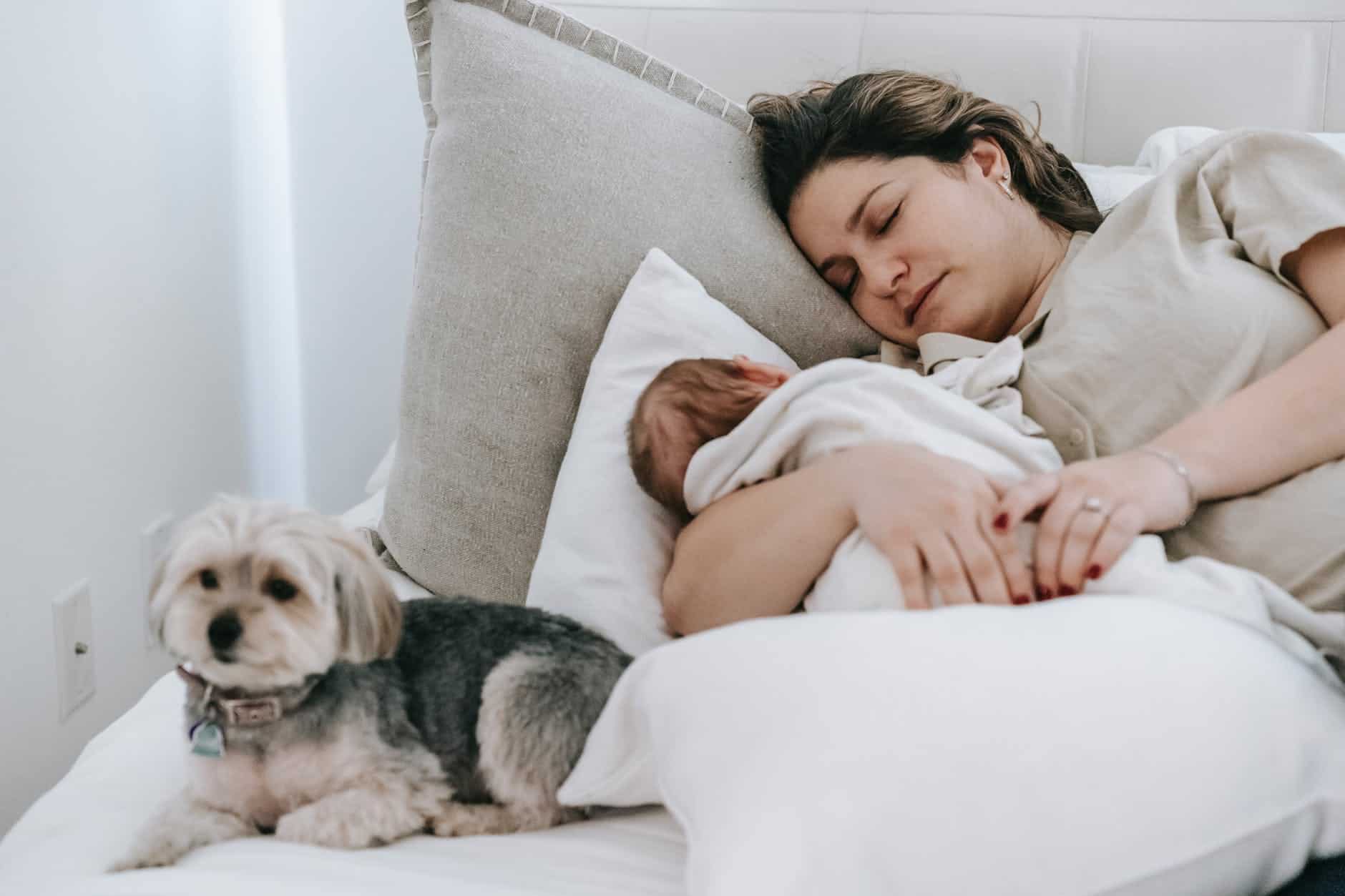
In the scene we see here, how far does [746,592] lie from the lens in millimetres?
852

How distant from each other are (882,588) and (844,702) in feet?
0.57

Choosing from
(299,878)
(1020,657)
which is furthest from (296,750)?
(1020,657)

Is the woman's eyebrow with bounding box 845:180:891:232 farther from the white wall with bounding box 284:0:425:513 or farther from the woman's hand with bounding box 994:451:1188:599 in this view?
the white wall with bounding box 284:0:425:513

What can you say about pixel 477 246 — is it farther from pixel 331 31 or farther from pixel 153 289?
pixel 331 31

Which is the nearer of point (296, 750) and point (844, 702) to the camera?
point (844, 702)

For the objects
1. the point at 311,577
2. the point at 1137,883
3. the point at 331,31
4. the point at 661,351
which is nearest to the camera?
the point at 1137,883

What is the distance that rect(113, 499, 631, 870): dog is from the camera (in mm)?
731

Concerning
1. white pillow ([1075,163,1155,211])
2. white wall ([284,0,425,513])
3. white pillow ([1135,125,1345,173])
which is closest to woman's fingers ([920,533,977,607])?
white pillow ([1075,163,1155,211])

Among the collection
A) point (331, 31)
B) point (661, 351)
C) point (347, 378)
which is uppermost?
point (331, 31)

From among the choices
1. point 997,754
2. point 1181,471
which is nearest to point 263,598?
point 997,754

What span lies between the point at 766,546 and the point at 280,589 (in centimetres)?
35

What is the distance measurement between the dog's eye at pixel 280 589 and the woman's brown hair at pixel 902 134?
2.56ft

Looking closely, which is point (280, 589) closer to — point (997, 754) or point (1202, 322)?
point (997, 754)

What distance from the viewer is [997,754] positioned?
0.61 m
